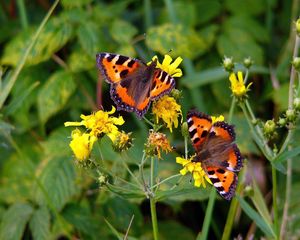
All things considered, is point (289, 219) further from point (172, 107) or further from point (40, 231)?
point (40, 231)

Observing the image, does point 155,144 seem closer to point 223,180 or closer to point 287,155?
point 223,180

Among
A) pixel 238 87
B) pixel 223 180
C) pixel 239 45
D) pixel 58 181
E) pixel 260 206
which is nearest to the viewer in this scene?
pixel 223 180

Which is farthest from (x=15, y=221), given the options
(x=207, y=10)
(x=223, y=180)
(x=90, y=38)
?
(x=207, y=10)

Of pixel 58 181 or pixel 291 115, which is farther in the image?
pixel 58 181

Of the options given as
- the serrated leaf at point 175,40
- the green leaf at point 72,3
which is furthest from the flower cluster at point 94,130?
the green leaf at point 72,3

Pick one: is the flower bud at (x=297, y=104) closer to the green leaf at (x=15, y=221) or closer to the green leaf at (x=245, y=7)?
the green leaf at (x=15, y=221)

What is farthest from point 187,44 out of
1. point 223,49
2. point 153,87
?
point 153,87
